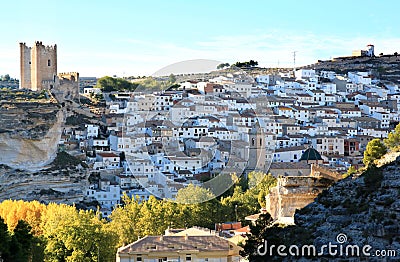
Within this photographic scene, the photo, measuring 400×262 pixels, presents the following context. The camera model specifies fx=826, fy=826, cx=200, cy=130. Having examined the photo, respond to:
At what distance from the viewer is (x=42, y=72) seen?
47.9 meters

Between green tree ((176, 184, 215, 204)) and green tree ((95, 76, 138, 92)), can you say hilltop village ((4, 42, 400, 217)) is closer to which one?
green tree ((176, 184, 215, 204))

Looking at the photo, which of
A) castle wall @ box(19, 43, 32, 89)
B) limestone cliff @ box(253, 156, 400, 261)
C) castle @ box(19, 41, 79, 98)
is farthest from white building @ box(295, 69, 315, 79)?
limestone cliff @ box(253, 156, 400, 261)

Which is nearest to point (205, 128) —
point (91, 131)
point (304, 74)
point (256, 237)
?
point (91, 131)

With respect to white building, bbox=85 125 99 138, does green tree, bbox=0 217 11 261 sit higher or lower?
lower

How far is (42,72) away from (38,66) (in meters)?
0.54

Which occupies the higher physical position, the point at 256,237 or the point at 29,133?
the point at 29,133

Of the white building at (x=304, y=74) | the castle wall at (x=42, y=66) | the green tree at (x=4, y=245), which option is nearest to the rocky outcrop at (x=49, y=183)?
the castle wall at (x=42, y=66)

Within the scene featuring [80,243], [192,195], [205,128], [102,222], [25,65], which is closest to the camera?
Result: [80,243]

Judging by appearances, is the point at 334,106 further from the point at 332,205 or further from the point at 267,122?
the point at 332,205

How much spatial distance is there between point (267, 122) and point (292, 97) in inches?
390

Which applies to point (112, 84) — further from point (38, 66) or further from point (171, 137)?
point (171, 137)

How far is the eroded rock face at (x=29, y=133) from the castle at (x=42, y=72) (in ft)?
17.1

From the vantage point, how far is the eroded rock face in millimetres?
35938

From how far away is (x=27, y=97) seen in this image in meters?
42.9
